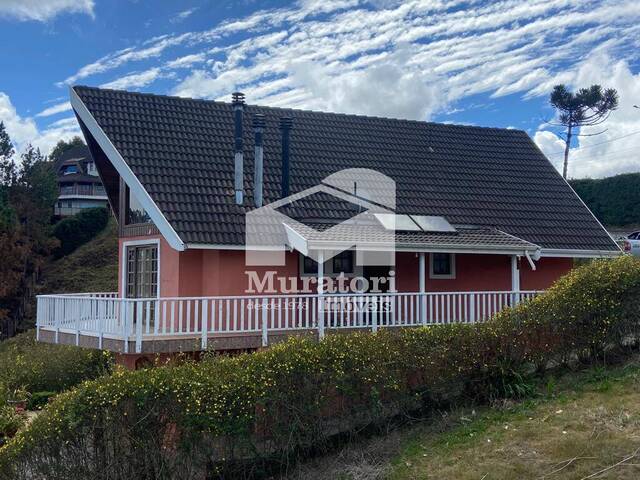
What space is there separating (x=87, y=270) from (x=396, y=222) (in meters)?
31.8

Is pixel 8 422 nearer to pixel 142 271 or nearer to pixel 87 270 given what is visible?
pixel 142 271

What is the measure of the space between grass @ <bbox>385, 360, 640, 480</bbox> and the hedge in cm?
69

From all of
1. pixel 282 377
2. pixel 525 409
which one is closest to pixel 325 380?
pixel 282 377

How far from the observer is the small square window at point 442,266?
55.6 ft

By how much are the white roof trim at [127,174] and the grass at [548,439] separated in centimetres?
708

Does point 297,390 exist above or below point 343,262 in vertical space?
below

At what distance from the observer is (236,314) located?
12625 millimetres

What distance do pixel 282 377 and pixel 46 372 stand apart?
11738mm

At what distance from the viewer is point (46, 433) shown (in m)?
8.38

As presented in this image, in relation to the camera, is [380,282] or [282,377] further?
[380,282]

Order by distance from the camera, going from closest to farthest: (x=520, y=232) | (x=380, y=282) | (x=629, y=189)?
1. (x=380, y=282)
2. (x=520, y=232)
3. (x=629, y=189)

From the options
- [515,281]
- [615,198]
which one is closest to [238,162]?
[515,281]

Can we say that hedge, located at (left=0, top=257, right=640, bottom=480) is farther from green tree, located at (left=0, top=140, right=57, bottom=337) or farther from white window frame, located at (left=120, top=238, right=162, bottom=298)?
green tree, located at (left=0, top=140, right=57, bottom=337)

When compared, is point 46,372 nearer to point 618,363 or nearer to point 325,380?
point 325,380
